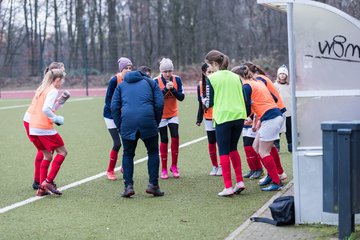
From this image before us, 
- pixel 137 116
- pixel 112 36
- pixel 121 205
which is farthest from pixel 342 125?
pixel 112 36

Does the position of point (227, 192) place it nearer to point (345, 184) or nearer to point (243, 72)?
point (243, 72)

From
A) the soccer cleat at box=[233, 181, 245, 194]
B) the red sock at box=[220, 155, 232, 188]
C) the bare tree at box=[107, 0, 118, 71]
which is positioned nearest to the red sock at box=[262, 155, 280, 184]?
the soccer cleat at box=[233, 181, 245, 194]

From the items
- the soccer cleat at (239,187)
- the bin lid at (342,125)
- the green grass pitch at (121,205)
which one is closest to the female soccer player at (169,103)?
the green grass pitch at (121,205)

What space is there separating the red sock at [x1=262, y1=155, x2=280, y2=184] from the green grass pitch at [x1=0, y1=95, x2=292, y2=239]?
0.84 feet

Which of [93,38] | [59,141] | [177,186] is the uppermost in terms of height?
[93,38]

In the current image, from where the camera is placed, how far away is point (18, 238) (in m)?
6.66

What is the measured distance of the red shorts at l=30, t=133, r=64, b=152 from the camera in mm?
8742

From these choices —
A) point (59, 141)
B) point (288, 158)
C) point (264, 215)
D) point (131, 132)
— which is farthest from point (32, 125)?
point (288, 158)

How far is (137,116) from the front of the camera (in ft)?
27.5

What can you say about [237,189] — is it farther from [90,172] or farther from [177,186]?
[90,172]

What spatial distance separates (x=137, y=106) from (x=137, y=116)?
0.12 metres

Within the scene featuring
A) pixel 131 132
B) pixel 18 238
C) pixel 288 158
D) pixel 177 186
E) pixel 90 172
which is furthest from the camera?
pixel 288 158

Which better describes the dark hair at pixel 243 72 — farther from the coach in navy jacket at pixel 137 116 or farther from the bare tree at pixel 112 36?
the bare tree at pixel 112 36

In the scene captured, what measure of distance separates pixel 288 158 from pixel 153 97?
13.6 ft
